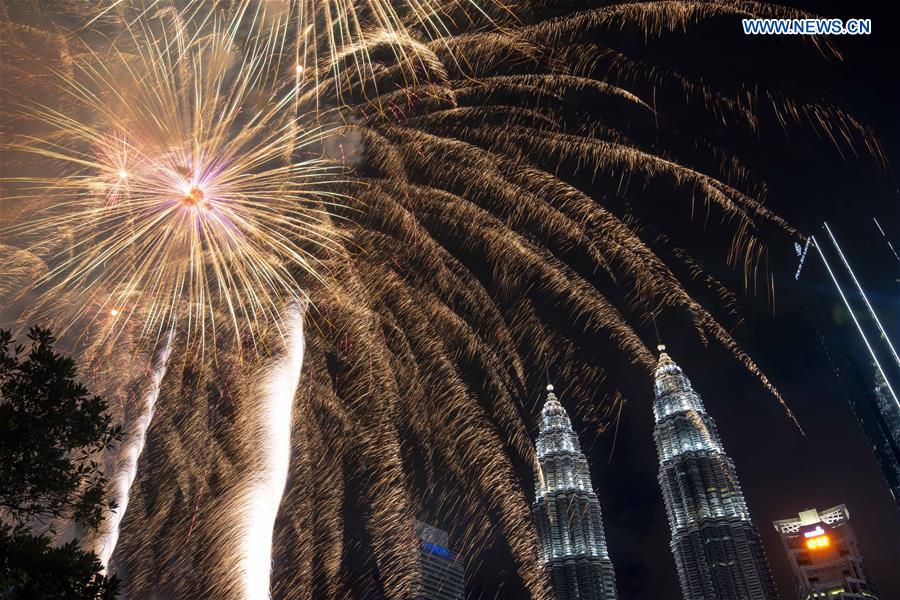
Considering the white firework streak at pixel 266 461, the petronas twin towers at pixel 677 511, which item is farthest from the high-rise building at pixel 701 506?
the white firework streak at pixel 266 461

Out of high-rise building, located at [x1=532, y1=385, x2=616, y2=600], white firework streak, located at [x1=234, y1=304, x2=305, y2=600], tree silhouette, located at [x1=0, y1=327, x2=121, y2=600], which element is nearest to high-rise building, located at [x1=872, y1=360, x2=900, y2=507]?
high-rise building, located at [x1=532, y1=385, x2=616, y2=600]

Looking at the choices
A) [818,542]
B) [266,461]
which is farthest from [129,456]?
[818,542]

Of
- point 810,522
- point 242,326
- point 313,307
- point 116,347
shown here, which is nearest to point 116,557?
point 116,347

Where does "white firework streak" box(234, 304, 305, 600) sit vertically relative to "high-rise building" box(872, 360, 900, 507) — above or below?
below

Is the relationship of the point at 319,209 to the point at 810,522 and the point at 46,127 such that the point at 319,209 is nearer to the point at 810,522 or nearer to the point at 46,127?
the point at 46,127

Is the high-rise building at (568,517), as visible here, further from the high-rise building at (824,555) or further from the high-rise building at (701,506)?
the high-rise building at (824,555)

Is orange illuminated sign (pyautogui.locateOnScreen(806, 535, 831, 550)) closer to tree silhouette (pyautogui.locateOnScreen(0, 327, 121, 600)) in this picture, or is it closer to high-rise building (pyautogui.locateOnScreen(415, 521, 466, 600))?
high-rise building (pyautogui.locateOnScreen(415, 521, 466, 600))
